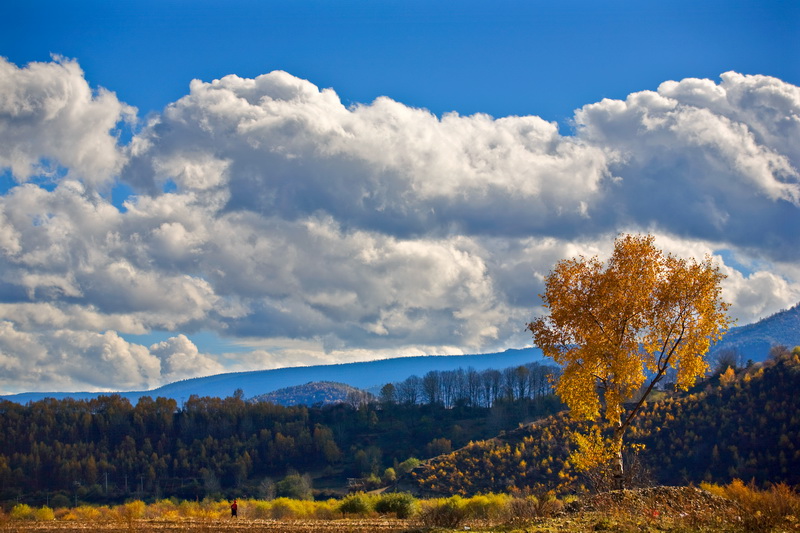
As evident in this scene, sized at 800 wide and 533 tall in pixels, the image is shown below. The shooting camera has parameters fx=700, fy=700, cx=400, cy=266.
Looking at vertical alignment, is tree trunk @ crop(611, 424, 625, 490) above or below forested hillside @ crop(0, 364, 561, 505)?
above

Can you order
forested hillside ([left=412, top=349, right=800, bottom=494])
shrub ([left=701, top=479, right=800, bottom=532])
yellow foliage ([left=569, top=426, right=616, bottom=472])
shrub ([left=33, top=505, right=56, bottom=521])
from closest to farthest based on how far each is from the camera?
shrub ([left=701, top=479, right=800, bottom=532])
yellow foliage ([left=569, top=426, right=616, bottom=472])
shrub ([left=33, top=505, right=56, bottom=521])
forested hillside ([left=412, top=349, right=800, bottom=494])

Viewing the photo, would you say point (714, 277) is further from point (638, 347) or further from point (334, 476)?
point (334, 476)

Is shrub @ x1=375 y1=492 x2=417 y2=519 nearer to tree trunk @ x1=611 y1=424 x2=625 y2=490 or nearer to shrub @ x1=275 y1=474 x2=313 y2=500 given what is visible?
tree trunk @ x1=611 y1=424 x2=625 y2=490

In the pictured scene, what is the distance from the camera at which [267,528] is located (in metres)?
40.2

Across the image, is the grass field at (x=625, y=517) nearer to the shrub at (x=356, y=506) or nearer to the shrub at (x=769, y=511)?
the shrub at (x=769, y=511)

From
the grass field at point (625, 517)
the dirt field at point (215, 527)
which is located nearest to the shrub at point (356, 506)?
the dirt field at point (215, 527)

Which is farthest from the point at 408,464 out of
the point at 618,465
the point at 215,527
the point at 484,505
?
the point at 618,465

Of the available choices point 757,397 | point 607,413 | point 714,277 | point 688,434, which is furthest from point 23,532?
point 757,397

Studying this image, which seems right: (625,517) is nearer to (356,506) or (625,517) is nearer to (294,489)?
(356,506)

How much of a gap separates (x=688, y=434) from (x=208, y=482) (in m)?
92.0

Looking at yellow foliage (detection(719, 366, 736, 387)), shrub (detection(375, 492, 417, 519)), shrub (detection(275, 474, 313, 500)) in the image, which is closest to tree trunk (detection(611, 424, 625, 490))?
shrub (detection(375, 492, 417, 519))

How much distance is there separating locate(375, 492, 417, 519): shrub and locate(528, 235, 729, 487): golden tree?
68.7 ft

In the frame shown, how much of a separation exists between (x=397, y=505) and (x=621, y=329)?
26173 millimetres

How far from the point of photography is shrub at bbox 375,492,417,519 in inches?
1934
